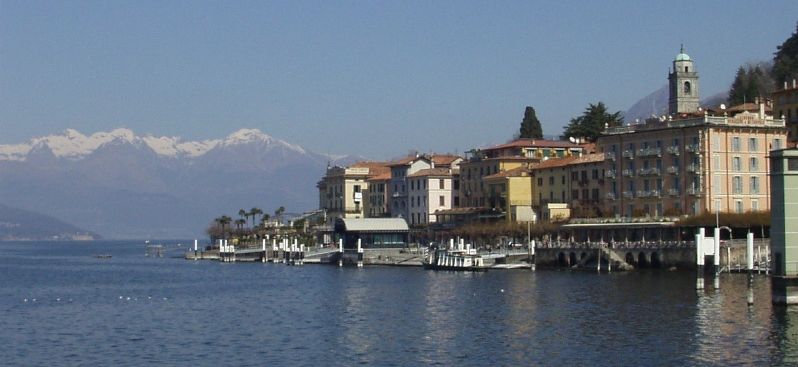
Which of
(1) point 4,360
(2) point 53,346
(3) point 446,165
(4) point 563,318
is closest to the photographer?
(1) point 4,360

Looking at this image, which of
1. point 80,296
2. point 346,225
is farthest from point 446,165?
point 80,296

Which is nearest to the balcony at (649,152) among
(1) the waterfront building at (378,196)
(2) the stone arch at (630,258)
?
(2) the stone arch at (630,258)

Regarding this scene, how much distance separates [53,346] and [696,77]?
110425 millimetres

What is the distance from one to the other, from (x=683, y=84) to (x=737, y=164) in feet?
131

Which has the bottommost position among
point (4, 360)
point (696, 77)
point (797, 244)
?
point (4, 360)

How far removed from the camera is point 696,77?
522 feet

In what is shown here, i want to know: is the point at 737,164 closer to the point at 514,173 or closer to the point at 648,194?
the point at 648,194

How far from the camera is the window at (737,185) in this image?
11981cm

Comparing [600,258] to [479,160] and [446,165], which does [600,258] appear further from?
[446,165]

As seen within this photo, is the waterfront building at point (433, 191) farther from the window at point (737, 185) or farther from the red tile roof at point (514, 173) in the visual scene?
the window at point (737, 185)

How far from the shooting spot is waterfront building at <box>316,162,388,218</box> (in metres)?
184

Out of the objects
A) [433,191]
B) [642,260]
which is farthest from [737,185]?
[433,191]

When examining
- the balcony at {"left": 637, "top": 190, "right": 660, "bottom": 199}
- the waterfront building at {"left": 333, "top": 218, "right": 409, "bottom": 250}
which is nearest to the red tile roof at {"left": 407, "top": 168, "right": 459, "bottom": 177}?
the waterfront building at {"left": 333, "top": 218, "right": 409, "bottom": 250}

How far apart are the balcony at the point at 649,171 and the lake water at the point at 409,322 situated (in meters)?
18.8
